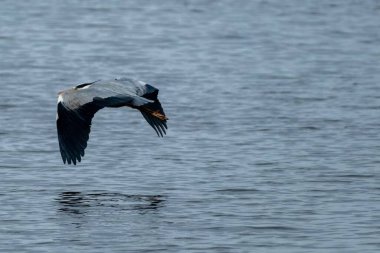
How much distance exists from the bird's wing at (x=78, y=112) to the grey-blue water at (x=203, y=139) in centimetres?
42

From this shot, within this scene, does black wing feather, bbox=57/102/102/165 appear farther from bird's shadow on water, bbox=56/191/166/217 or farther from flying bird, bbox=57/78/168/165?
bird's shadow on water, bbox=56/191/166/217

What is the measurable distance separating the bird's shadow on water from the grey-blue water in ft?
0.07

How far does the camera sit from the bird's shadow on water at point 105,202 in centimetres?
1002

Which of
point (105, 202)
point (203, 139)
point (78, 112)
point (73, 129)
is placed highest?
point (78, 112)

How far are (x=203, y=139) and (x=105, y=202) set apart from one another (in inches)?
114

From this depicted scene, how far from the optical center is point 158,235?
9.35m

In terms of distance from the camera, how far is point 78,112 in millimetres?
10242

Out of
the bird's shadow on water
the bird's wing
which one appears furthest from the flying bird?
the bird's shadow on water

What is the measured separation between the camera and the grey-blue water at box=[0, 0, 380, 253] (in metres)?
9.50

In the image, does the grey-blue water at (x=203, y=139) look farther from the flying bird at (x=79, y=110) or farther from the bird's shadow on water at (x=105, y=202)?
the flying bird at (x=79, y=110)

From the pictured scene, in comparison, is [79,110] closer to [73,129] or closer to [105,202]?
[73,129]

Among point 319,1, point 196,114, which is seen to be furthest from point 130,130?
point 319,1

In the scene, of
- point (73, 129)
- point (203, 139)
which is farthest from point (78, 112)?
point (203, 139)

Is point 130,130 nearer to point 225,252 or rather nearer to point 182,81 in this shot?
point 182,81
